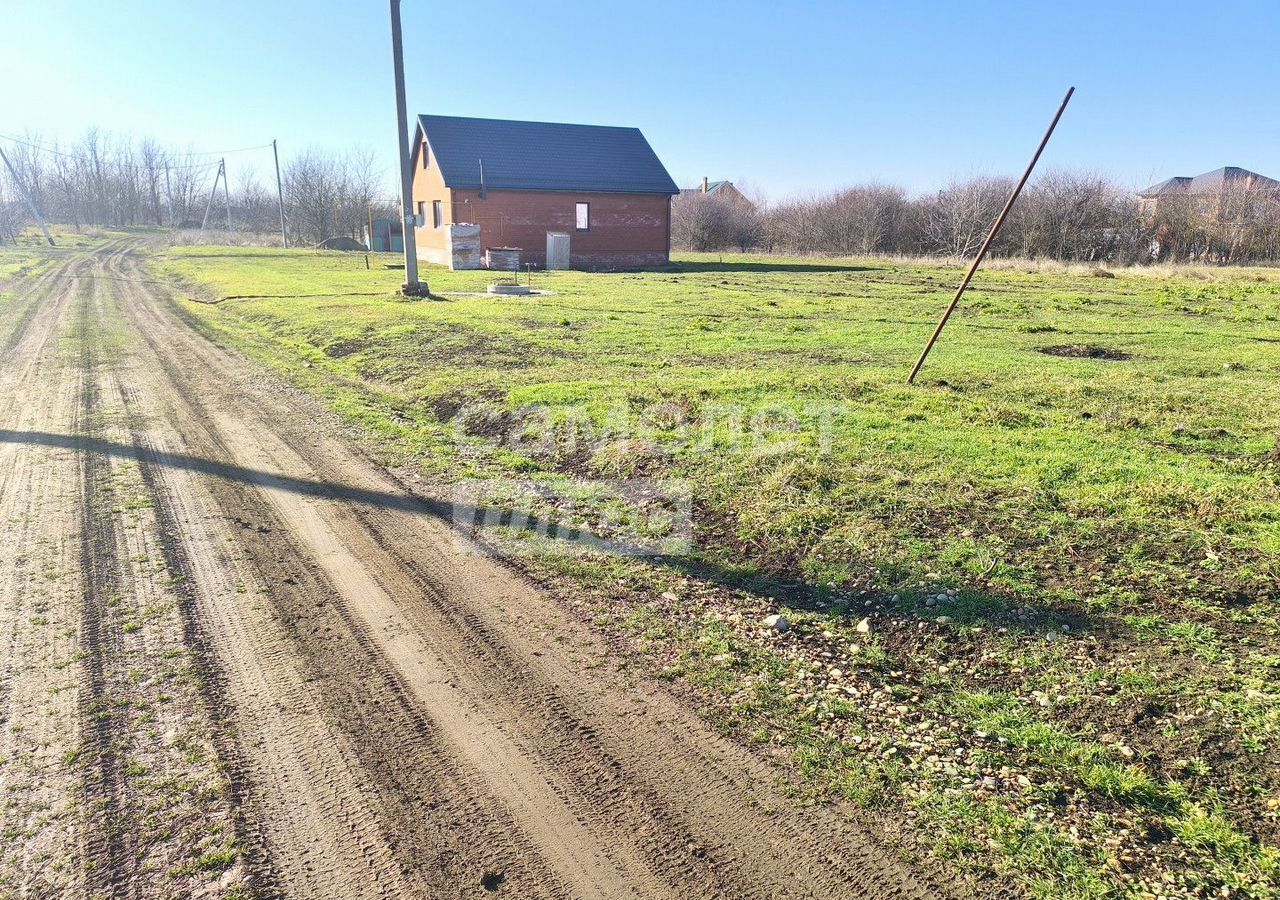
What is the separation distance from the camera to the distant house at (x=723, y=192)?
57.7m

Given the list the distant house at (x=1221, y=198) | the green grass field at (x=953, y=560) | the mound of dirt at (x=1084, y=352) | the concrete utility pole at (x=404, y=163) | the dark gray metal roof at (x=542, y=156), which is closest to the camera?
the green grass field at (x=953, y=560)

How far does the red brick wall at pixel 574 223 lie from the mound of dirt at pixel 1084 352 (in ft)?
82.6

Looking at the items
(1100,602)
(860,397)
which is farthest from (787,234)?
(1100,602)

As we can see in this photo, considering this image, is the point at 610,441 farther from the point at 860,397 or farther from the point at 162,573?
the point at 162,573

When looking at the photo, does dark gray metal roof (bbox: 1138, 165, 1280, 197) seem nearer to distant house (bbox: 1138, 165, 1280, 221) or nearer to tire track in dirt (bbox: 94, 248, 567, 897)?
distant house (bbox: 1138, 165, 1280, 221)

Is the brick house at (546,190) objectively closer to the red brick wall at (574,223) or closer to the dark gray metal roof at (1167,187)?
the red brick wall at (574,223)

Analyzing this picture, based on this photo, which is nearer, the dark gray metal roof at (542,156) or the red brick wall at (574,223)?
the red brick wall at (574,223)

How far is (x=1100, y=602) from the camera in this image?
4.11 m

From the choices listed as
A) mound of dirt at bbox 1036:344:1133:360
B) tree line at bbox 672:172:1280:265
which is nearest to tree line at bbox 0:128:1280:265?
tree line at bbox 672:172:1280:265

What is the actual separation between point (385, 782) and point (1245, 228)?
46.9 meters

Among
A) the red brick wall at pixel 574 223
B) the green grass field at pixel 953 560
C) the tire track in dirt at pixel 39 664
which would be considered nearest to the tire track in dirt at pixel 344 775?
the tire track in dirt at pixel 39 664

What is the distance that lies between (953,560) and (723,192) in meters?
66.8

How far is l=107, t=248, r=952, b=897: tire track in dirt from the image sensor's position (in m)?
2.51

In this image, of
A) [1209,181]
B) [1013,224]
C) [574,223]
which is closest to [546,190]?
[574,223]
